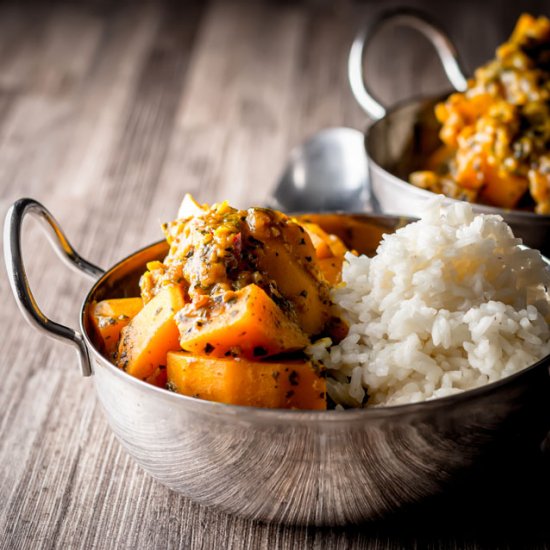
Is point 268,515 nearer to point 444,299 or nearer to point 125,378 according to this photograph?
point 125,378

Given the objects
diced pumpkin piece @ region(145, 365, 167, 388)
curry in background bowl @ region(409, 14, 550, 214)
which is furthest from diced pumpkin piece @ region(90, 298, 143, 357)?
curry in background bowl @ region(409, 14, 550, 214)

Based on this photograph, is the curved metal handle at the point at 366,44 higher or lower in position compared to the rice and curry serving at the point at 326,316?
lower

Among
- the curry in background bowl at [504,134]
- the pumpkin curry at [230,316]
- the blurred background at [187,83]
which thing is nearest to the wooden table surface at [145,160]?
the blurred background at [187,83]

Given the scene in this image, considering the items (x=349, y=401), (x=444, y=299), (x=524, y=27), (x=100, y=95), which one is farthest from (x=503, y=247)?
(x=100, y=95)

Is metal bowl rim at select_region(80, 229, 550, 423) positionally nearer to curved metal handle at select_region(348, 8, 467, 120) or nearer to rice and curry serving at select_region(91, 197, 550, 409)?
rice and curry serving at select_region(91, 197, 550, 409)

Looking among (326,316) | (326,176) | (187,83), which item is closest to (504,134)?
(326,176)

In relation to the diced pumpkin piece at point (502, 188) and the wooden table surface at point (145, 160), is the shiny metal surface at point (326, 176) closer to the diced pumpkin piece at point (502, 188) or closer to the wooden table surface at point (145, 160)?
the wooden table surface at point (145, 160)
